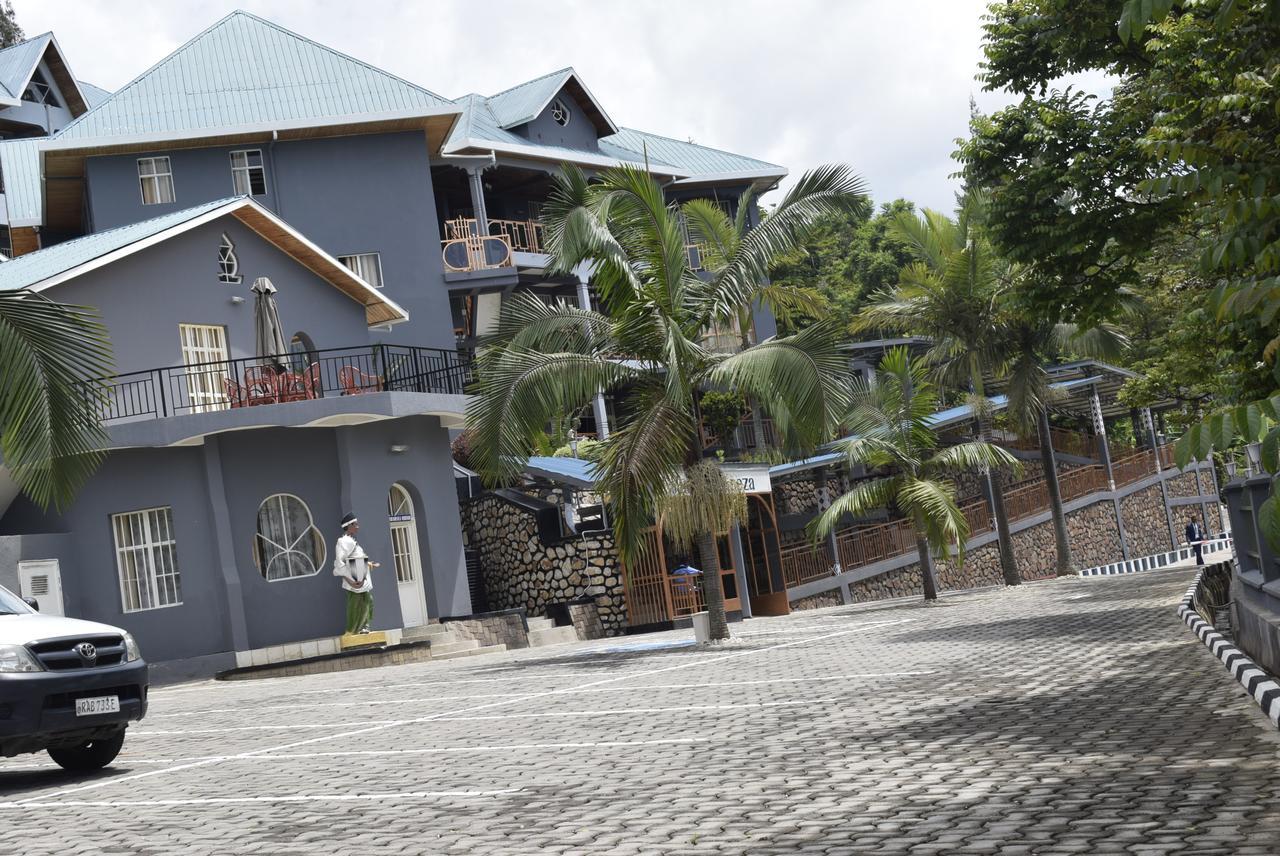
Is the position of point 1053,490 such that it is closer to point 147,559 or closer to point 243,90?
point 147,559

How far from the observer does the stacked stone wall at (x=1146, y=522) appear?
4044 centimetres

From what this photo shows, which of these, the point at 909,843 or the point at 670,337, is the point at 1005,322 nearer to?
the point at 670,337

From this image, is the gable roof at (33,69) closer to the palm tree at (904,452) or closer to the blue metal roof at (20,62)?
the blue metal roof at (20,62)

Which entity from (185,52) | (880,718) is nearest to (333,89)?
(185,52)

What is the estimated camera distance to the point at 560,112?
123 ft

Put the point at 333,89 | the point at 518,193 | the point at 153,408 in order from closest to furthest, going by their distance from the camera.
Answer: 1. the point at 153,408
2. the point at 333,89
3. the point at 518,193

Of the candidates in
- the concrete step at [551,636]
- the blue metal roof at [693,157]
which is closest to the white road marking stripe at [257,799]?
the concrete step at [551,636]

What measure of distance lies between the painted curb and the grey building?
9804 millimetres

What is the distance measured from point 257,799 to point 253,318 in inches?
756

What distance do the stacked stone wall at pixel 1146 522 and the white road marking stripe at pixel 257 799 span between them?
3547 cm

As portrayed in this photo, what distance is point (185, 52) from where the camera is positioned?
3356 centimetres

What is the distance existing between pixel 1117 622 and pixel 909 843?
11.5 m

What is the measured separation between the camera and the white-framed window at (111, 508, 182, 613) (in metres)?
22.5

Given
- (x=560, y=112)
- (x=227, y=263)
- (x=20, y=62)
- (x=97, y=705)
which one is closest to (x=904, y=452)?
(x=227, y=263)
